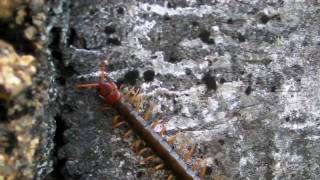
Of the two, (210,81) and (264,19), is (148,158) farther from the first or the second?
(264,19)

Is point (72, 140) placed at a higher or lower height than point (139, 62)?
lower

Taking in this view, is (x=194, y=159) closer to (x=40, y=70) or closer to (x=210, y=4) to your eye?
(x=210, y=4)

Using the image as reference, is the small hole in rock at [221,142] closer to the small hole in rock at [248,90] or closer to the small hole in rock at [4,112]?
the small hole in rock at [248,90]

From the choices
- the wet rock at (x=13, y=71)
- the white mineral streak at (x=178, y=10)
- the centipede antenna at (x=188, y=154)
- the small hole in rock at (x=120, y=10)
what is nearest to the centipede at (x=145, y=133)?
the centipede antenna at (x=188, y=154)

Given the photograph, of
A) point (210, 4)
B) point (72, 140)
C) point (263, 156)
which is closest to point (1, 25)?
point (72, 140)

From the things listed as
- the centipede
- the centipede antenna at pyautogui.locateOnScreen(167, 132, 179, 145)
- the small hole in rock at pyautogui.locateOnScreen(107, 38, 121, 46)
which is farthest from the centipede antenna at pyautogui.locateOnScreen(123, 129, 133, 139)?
the small hole in rock at pyautogui.locateOnScreen(107, 38, 121, 46)

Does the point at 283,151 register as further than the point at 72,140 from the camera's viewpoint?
Yes

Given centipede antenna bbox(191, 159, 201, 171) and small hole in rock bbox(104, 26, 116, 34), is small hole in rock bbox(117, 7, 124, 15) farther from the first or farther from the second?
centipede antenna bbox(191, 159, 201, 171)
